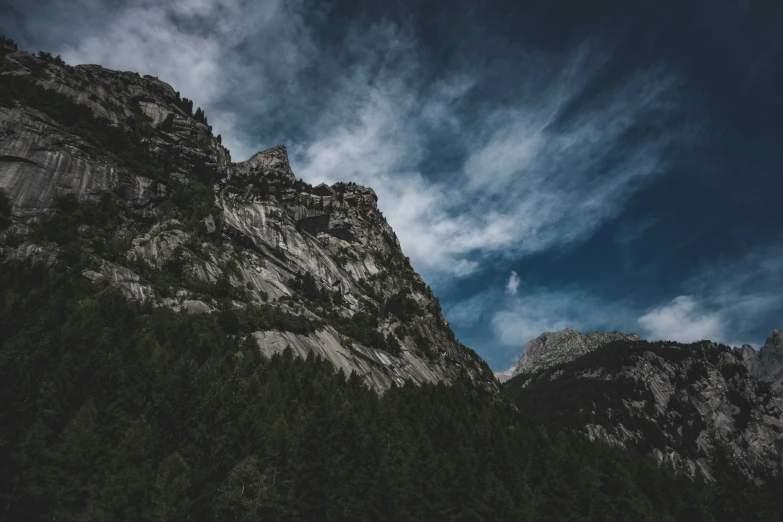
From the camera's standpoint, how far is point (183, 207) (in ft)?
393

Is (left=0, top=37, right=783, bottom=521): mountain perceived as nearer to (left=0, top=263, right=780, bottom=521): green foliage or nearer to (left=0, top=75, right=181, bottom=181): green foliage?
(left=0, top=263, right=780, bottom=521): green foliage

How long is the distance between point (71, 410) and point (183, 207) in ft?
289

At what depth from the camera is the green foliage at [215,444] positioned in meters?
33.7

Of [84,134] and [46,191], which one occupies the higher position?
[84,134]

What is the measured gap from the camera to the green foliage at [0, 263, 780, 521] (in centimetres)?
3366

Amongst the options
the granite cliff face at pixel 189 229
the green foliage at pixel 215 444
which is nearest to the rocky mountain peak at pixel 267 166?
the granite cliff face at pixel 189 229

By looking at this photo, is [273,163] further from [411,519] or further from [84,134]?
[411,519]

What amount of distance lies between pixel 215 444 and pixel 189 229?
85300mm

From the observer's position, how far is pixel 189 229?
11138 centimetres

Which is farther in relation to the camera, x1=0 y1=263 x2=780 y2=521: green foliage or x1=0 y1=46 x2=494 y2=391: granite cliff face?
x1=0 y1=46 x2=494 y2=391: granite cliff face

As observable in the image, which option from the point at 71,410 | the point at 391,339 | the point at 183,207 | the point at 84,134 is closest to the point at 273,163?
the point at 183,207

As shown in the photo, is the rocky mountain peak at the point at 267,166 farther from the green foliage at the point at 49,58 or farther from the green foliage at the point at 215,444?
the green foliage at the point at 215,444

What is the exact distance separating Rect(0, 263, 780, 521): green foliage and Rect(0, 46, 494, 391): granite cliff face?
16316 millimetres

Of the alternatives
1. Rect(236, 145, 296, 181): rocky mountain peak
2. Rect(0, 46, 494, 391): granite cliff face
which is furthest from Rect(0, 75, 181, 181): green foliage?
Rect(236, 145, 296, 181): rocky mountain peak
